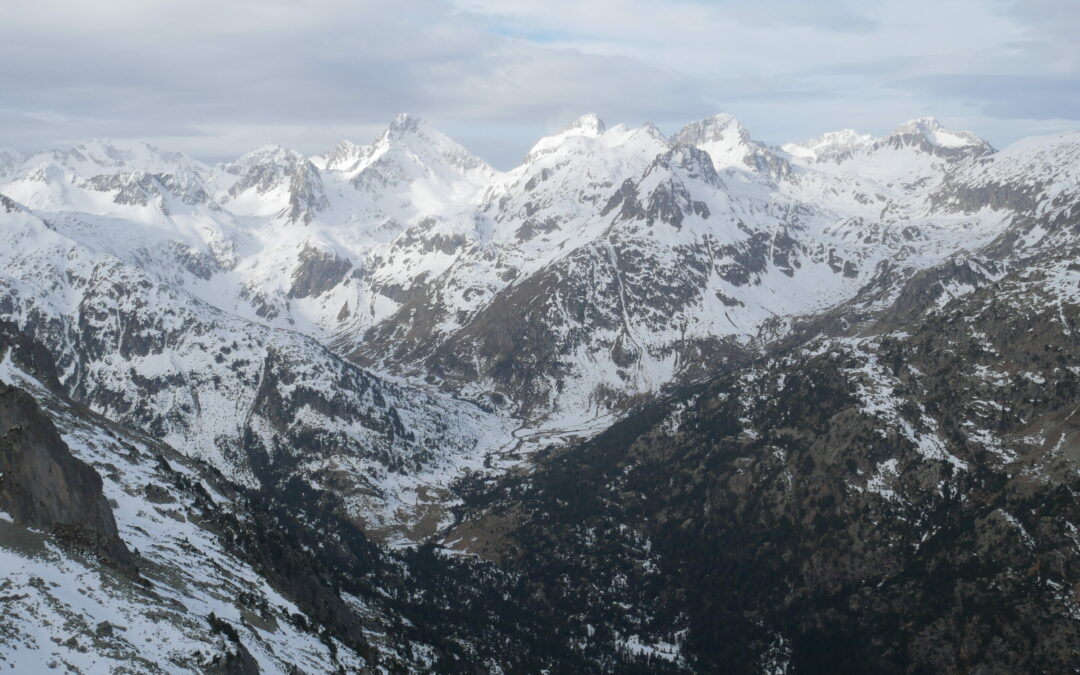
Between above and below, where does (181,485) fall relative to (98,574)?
below

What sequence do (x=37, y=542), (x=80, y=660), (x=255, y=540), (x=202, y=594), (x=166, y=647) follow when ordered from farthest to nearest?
(x=255, y=540) < (x=202, y=594) < (x=37, y=542) < (x=166, y=647) < (x=80, y=660)

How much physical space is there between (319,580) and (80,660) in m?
117

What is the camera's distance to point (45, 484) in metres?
110

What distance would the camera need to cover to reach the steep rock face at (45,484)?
4203 inches

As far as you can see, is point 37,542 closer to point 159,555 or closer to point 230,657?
point 230,657

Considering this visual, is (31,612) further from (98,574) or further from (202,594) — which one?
(202,594)

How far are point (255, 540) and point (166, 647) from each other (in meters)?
95.8

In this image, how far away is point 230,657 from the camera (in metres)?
97.4

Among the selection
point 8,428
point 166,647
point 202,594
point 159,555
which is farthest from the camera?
point 159,555

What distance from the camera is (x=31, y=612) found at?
88062mm

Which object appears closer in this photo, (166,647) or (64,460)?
(166,647)

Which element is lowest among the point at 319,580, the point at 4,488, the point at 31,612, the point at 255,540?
the point at 319,580

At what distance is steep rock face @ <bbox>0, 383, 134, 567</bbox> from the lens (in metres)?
107

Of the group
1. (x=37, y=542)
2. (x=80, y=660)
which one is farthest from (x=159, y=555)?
(x=80, y=660)
